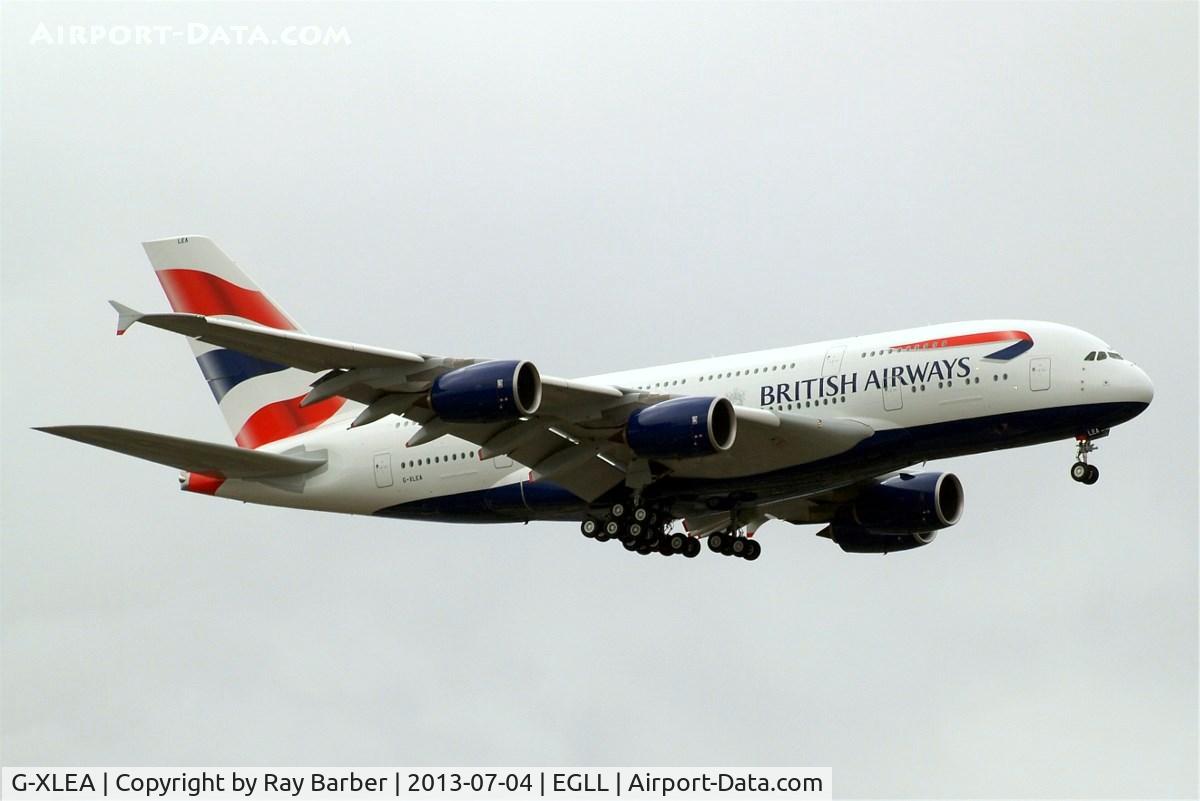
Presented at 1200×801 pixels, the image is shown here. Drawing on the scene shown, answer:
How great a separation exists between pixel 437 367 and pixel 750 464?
6.72 m

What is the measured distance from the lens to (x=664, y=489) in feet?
127

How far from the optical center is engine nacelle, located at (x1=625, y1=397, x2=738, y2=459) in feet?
116

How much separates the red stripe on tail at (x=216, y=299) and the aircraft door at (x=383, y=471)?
548 centimetres

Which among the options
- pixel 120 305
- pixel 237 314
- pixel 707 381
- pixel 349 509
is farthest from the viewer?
pixel 237 314

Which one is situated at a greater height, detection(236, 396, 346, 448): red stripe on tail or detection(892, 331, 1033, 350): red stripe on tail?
detection(236, 396, 346, 448): red stripe on tail

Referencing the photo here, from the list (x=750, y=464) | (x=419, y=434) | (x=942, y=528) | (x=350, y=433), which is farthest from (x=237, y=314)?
(x=942, y=528)

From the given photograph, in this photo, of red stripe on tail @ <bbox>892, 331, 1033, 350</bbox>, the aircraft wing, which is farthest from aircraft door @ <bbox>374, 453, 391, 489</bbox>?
red stripe on tail @ <bbox>892, 331, 1033, 350</bbox>

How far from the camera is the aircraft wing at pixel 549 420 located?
1324 inches

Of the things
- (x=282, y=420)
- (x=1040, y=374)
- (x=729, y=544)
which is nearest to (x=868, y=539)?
(x=729, y=544)

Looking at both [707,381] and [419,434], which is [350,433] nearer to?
[419,434]

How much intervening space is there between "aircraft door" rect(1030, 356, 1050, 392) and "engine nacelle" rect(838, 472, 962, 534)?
651 cm

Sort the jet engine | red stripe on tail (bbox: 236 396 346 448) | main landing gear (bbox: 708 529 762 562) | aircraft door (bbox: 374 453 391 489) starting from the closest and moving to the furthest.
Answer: aircraft door (bbox: 374 453 391 489) < main landing gear (bbox: 708 529 762 562) < the jet engine < red stripe on tail (bbox: 236 396 346 448)

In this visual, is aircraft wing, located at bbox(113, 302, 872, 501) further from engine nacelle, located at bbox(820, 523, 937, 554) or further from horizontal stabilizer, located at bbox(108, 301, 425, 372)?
engine nacelle, located at bbox(820, 523, 937, 554)

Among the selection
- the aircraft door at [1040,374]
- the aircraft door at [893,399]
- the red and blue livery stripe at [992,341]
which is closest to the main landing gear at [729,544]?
the aircraft door at [893,399]
